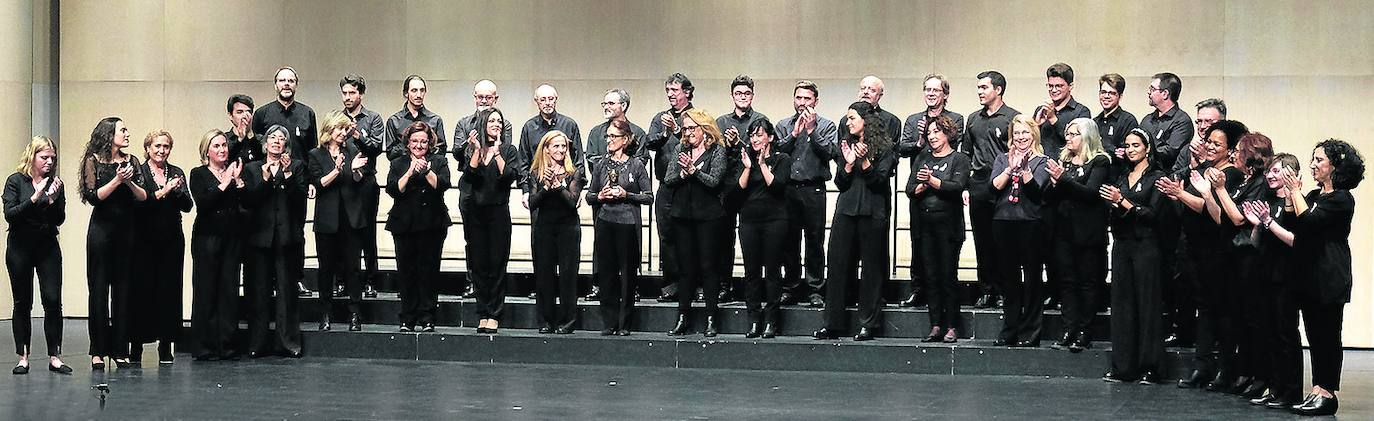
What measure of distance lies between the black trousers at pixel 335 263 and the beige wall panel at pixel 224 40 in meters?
3.60

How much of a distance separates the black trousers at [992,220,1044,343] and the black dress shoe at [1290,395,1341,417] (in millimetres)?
1940

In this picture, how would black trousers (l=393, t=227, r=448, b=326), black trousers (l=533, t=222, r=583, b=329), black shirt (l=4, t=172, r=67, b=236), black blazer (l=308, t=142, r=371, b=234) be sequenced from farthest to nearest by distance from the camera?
black blazer (l=308, t=142, r=371, b=234), black trousers (l=393, t=227, r=448, b=326), black trousers (l=533, t=222, r=583, b=329), black shirt (l=4, t=172, r=67, b=236)

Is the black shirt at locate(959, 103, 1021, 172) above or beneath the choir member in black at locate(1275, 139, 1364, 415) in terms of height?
above

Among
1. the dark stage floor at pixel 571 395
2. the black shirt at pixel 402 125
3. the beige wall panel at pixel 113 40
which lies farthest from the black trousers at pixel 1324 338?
the beige wall panel at pixel 113 40

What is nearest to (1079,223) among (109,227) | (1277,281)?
(1277,281)

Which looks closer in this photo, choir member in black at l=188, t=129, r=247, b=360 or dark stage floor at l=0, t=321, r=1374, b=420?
dark stage floor at l=0, t=321, r=1374, b=420

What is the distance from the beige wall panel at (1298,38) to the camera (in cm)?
1126

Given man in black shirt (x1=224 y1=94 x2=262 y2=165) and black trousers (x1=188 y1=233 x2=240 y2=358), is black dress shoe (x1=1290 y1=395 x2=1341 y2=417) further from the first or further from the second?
man in black shirt (x1=224 y1=94 x2=262 y2=165)

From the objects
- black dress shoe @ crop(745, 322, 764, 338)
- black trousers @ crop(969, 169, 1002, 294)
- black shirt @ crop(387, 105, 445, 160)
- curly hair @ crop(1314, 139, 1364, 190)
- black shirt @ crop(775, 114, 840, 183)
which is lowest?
black dress shoe @ crop(745, 322, 764, 338)

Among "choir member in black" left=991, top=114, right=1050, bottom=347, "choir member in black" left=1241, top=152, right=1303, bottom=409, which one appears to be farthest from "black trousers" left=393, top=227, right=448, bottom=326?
"choir member in black" left=1241, top=152, right=1303, bottom=409

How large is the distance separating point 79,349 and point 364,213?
7.82ft

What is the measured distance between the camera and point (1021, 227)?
9.06 meters

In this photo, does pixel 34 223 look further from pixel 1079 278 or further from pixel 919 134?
pixel 1079 278

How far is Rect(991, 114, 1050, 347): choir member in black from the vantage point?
8.98 meters
